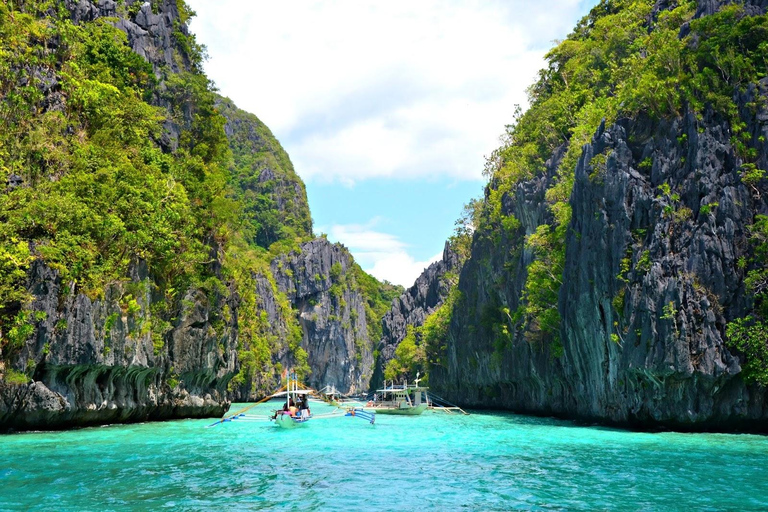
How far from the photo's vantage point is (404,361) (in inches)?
3497

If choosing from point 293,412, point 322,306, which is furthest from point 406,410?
point 322,306

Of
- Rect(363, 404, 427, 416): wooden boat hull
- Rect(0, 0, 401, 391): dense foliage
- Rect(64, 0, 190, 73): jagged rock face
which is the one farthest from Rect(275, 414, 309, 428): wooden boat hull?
Rect(64, 0, 190, 73): jagged rock face

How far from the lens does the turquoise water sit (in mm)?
12844

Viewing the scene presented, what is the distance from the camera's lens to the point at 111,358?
26.4 metres

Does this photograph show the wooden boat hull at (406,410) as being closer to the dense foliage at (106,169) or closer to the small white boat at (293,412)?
the small white boat at (293,412)

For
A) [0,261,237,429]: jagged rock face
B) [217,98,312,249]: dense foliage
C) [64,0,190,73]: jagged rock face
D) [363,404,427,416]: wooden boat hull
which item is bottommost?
[363,404,427,416]: wooden boat hull

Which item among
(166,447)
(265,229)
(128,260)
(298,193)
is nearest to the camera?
(166,447)

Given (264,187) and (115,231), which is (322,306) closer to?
(264,187)

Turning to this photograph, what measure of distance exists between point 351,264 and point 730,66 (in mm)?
107561

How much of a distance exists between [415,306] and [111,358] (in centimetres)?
8336

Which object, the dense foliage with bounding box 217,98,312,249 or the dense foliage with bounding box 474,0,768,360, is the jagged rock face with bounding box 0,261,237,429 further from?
the dense foliage with bounding box 217,98,312,249

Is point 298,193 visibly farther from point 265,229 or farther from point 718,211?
point 718,211

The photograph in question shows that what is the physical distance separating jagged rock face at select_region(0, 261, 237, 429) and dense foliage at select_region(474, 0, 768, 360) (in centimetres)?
2115

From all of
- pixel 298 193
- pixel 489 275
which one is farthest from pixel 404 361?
pixel 298 193
